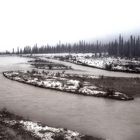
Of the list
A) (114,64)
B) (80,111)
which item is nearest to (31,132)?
(80,111)

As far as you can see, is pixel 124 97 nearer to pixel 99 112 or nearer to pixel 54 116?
pixel 99 112

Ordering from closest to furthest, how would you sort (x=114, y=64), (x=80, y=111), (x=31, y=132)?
(x=31, y=132) < (x=80, y=111) < (x=114, y=64)

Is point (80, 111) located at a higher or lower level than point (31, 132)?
lower

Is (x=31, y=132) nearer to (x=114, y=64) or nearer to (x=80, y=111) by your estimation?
(x=80, y=111)

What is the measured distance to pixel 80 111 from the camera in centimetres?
1789

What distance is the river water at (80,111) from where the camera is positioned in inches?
542

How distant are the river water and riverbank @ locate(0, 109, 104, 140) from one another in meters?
1.08

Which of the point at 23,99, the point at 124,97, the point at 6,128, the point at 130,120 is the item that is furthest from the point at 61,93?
the point at 6,128

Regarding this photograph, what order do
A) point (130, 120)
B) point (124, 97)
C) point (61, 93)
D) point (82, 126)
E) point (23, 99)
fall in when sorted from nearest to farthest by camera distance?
1. point (82, 126)
2. point (130, 120)
3. point (23, 99)
4. point (124, 97)
5. point (61, 93)

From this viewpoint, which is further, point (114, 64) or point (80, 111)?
point (114, 64)

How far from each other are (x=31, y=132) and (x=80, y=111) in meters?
6.10

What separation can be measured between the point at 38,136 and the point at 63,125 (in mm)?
2688

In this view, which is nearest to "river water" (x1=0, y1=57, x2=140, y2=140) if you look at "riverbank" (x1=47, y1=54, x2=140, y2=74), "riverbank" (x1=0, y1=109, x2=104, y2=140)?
"riverbank" (x1=0, y1=109, x2=104, y2=140)

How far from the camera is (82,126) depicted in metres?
14.2
